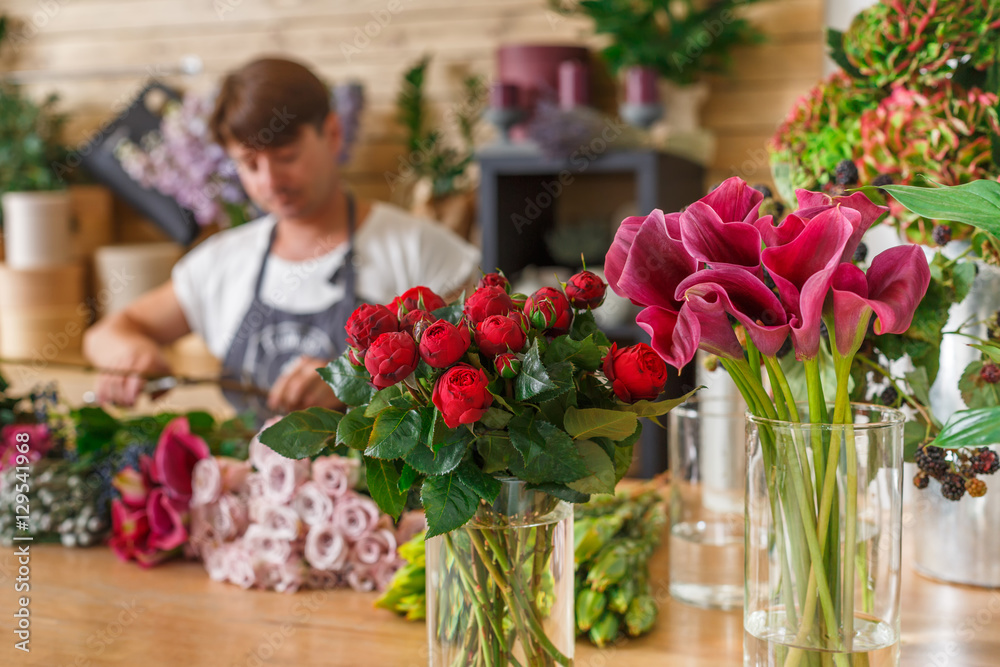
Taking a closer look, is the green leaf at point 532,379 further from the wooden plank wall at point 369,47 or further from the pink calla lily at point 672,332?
the wooden plank wall at point 369,47

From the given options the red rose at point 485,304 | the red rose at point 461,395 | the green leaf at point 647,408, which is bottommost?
the green leaf at point 647,408

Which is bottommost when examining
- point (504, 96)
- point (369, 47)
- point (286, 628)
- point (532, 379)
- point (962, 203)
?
point (286, 628)

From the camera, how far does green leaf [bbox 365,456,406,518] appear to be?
57 cm

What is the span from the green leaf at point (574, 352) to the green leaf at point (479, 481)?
8 cm

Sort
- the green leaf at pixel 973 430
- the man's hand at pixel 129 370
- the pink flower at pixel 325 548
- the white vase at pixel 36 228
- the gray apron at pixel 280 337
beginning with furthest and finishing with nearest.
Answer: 1. the white vase at pixel 36 228
2. the gray apron at pixel 280 337
3. the man's hand at pixel 129 370
4. the pink flower at pixel 325 548
5. the green leaf at pixel 973 430

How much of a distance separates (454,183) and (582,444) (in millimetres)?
1966

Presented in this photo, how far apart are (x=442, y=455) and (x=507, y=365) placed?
0.07 meters

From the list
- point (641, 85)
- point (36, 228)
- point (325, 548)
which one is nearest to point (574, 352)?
point (325, 548)

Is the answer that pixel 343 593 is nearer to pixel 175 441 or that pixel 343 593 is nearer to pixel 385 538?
pixel 385 538

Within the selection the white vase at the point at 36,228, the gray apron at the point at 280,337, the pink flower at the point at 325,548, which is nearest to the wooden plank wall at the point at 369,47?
the white vase at the point at 36,228

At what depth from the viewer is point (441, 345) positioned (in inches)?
20.4

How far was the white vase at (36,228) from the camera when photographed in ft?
8.86

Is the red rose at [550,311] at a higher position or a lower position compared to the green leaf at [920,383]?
higher

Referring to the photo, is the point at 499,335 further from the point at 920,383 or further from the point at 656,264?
the point at 920,383
